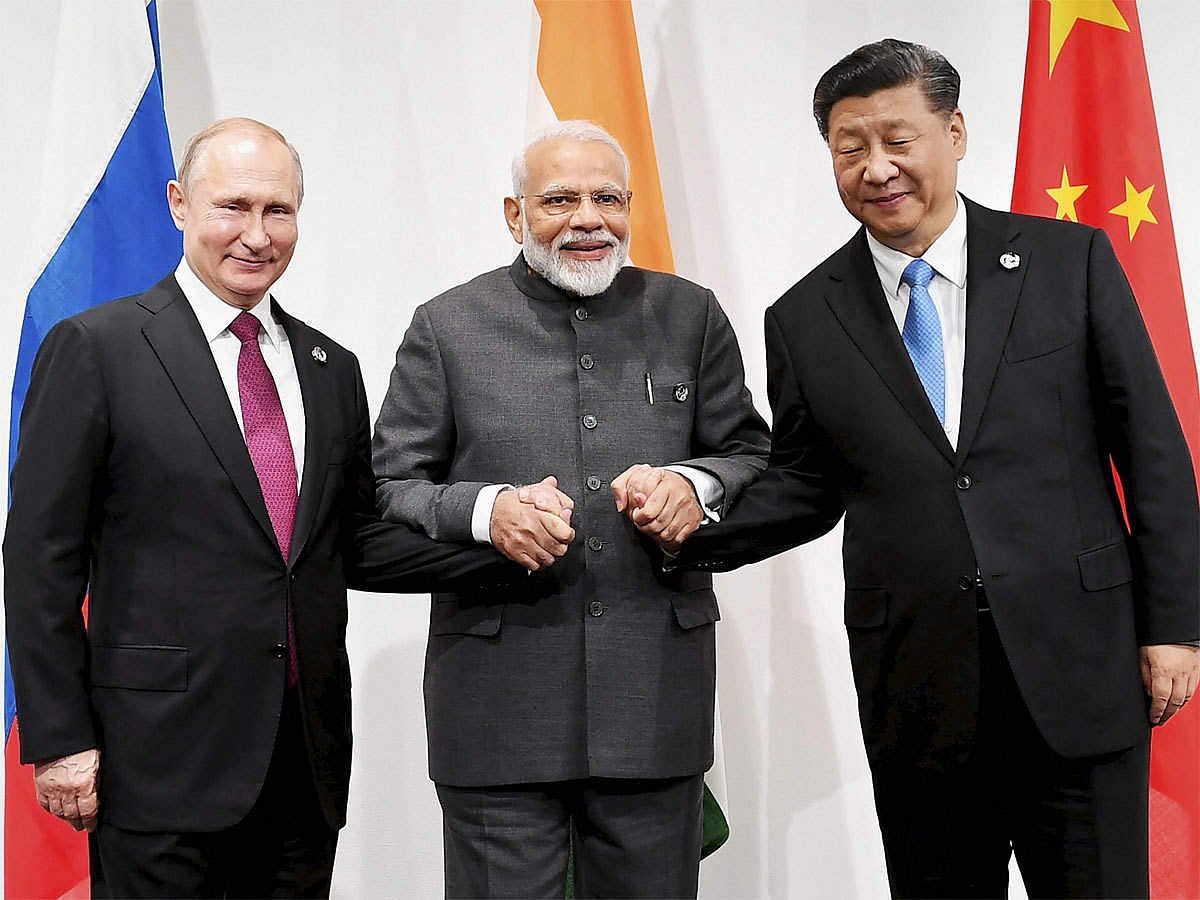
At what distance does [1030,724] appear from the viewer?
6.27 ft

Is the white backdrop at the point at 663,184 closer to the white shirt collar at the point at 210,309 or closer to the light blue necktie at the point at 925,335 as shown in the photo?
the white shirt collar at the point at 210,309

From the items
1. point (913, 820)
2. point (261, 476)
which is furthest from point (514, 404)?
point (913, 820)

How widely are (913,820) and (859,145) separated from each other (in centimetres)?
109

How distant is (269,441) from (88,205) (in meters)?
1.04

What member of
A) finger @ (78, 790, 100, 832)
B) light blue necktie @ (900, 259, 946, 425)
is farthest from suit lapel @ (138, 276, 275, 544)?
light blue necktie @ (900, 259, 946, 425)

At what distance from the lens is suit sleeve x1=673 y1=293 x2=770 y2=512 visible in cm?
229

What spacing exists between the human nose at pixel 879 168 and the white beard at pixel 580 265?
1.51 feet

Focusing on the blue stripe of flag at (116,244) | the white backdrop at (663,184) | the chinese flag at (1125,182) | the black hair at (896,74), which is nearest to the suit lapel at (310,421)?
the blue stripe of flag at (116,244)

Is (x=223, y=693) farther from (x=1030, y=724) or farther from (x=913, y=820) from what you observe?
(x=1030, y=724)

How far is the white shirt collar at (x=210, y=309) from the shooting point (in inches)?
78.2

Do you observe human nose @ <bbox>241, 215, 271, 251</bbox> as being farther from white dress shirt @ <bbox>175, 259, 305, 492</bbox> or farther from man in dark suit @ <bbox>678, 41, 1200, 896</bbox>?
man in dark suit @ <bbox>678, 41, 1200, 896</bbox>

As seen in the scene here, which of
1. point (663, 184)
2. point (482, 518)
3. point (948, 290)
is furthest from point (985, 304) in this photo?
point (663, 184)

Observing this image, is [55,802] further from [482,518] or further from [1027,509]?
[1027,509]

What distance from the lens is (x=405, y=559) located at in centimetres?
213
